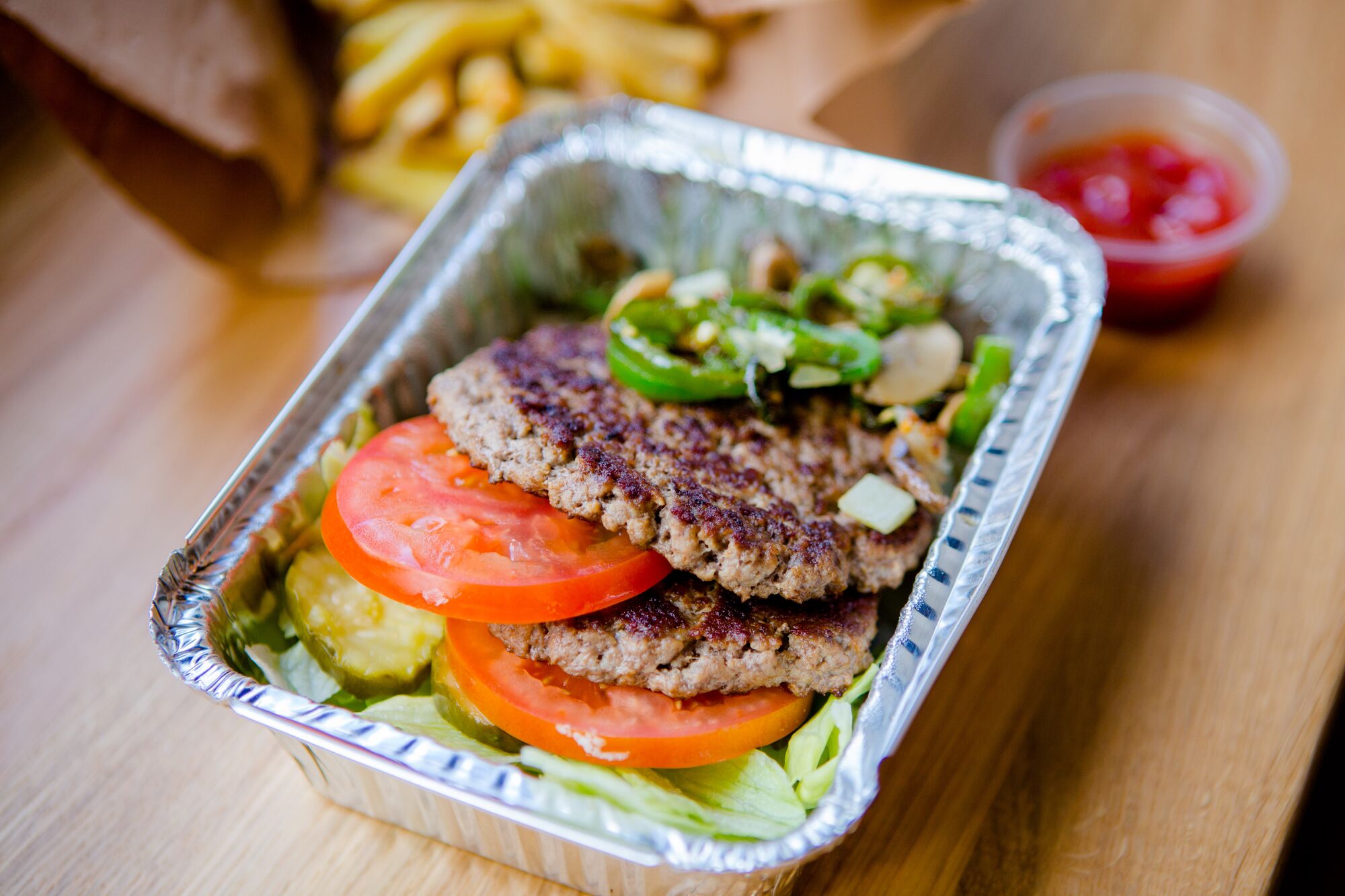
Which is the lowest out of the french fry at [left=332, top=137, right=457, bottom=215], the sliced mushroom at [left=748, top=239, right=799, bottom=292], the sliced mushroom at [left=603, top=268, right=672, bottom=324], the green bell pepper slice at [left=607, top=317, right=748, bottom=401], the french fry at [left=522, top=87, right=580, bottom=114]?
the sliced mushroom at [left=748, top=239, right=799, bottom=292]

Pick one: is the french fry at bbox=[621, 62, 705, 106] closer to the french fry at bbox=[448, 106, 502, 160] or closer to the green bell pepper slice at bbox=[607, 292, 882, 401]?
the french fry at bbox=[448, 106, 502, 160]

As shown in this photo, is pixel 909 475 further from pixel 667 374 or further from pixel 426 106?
pixel 426 106

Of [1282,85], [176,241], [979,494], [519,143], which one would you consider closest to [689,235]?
[519,143]

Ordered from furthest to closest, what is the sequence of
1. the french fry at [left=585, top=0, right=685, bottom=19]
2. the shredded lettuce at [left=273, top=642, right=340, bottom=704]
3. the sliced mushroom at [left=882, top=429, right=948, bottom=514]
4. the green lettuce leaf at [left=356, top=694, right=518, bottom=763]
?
the french fry at [left=585, top=0, right=685, bottom=19] < the sliced mushroom at [left=882, top=429, right=948, bottom=514] < the shredded lettuce at [left=273, top=642, right=340, bottom=704] < the green lettuce leaf at [left=356, top=694, right=518, bottom=763]

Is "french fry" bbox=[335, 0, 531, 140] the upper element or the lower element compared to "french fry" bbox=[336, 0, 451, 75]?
lower

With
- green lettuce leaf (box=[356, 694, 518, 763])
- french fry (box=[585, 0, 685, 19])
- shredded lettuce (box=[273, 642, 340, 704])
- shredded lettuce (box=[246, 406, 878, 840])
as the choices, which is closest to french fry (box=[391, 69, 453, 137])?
french fry (box=[585, 0, 685, 19])

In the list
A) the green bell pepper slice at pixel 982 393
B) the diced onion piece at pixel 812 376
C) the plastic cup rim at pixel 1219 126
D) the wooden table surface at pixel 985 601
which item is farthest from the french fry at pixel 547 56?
the green bell pepper slice at pixel 982 393
